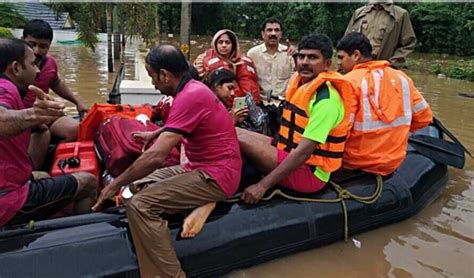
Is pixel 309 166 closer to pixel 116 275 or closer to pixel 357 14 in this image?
pixel 116 275

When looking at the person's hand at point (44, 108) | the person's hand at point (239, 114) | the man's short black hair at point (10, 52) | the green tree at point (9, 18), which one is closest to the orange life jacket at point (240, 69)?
the person's hand at point (239, 114)

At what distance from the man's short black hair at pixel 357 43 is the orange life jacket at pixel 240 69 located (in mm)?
1079

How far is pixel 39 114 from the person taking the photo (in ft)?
6.48

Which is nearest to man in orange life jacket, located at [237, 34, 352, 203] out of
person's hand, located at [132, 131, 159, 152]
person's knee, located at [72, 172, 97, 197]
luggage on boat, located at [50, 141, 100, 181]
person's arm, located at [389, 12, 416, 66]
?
person's hand, located at [132, 131, 159, 152]

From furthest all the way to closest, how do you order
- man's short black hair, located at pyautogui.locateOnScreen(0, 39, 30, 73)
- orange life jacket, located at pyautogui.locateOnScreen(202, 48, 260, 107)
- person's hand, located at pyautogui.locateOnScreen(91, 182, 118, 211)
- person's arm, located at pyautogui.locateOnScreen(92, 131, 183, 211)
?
orange life jacket, located at pyautogui.locateOnScreen(202, 48, 260, 107) → person's hand, located at pyautogui.locateOnScreen(91, 182, 118, 211) → person's arm, located at pyautogui.locateOnScreen(92, 131, 183, 211) → man's short black hair, located at pyautogui.locateOnScreen(0, 39, 30, 73)

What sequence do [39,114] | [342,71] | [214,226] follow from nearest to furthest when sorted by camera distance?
[39,114]
[214,226]
[342,71]

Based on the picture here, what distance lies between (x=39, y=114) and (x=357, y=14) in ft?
13.4

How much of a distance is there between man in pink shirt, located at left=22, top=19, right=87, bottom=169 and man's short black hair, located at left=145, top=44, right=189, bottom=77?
46.4 inches

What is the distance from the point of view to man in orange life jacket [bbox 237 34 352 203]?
2.80 metres

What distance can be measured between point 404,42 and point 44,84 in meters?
3.56

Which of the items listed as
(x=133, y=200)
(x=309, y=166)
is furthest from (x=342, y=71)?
(x=133, y=200)

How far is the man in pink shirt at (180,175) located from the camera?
2.35 meters

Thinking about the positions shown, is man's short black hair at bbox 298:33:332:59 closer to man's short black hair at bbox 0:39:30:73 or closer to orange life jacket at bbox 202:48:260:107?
orange life jacket at bbox 202:48:260:107

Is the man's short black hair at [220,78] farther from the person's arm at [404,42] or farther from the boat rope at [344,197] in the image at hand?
the person's arm at [404,42]
